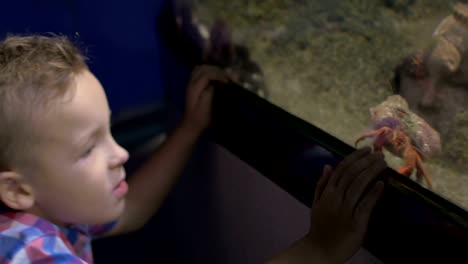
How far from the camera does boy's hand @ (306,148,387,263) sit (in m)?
0.68

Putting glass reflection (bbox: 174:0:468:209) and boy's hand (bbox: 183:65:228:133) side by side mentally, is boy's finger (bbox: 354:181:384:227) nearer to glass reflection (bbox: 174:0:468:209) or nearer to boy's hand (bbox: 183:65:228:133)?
glass reflection (bbox: 174:0:468:209)

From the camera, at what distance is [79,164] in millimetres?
701

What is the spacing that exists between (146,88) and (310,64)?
0.45 meters

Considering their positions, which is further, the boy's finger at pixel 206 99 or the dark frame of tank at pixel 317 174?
the boy's finger at pixel 206 99

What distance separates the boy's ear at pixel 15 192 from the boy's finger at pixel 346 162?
40cm

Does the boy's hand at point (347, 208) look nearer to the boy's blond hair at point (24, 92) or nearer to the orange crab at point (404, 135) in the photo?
the orange crab at point (404, 135)

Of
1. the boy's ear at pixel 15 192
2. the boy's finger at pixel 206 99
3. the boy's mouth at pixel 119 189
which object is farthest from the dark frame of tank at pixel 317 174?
the boy's ear at pixel 15 192

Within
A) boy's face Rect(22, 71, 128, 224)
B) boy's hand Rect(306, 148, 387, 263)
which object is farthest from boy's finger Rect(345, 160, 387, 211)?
boy's face Rect(22, 71, 128, 224)

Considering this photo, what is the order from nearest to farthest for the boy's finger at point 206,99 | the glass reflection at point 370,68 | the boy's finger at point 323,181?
the glass reflection at point 370,68, the boy's finger at point 323,181, the boy's finger at point 206,99

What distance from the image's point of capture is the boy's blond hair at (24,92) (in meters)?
0.64

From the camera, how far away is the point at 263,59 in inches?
38.4

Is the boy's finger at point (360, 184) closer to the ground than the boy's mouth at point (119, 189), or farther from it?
farther from it

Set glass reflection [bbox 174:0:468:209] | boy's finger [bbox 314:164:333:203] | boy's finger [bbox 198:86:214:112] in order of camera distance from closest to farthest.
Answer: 1. glass reflection [bbox 174:0:468:209]
2. boy's finger [bbox 314:164:333:203]
3. boy's finger [bbox 198:86:214:112]

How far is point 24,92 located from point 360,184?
0.43 metres
